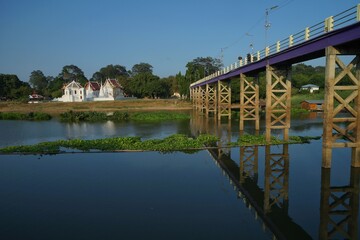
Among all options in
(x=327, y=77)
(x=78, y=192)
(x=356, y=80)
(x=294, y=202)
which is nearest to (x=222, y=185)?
(x=294, y=202)

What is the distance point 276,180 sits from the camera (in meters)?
13.4

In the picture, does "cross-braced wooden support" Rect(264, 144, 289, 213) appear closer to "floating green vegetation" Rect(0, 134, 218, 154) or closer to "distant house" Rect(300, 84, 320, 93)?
"floating green vegetation" Rect(0, 134, 218, 154)

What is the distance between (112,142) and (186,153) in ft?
18.9

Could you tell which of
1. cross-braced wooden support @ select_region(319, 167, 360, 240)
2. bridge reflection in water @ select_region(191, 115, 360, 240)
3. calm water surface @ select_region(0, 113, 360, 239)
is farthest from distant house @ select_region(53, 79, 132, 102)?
cross-braced wooden support @ select_region(319, 167, 360, 240)

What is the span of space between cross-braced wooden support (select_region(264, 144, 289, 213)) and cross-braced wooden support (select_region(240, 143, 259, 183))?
21.4 inches

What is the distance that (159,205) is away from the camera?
10789mm

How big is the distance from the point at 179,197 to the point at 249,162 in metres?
6.35

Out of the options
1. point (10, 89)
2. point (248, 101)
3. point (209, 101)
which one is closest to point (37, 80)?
point (10, 89)

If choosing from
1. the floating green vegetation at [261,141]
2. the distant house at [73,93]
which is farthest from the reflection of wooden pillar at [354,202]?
the distant house at [73,93]

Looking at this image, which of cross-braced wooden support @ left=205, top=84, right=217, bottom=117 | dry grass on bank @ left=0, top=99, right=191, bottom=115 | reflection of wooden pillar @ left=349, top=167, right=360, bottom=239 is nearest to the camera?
reflection of wooden pillar @ left=349, top=167, right=360, bottom=239

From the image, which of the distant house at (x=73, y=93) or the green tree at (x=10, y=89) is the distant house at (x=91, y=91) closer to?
the distant house at (x=73, y=93)

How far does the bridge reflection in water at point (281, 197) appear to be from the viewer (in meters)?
8.91

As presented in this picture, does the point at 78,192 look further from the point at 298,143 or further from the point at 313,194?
the point at 298,143

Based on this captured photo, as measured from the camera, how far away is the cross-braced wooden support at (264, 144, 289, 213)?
36.0 ft
